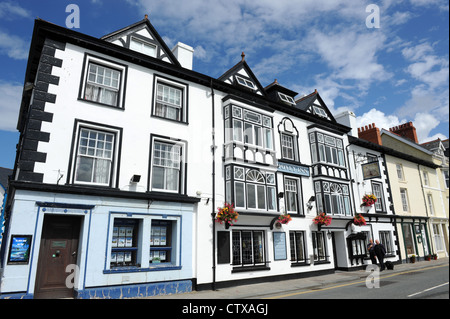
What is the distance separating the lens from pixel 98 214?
10320 millimetres

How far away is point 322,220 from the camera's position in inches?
663

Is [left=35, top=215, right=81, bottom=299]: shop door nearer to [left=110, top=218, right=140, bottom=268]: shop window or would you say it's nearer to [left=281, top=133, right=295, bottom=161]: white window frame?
[left=110, top=218, right=140, bottom=268]: shop window

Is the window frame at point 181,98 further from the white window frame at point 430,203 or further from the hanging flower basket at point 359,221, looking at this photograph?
the white window frame at point 430,203

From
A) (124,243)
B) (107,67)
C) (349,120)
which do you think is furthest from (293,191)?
(107,67)

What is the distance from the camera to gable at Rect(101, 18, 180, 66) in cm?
1285

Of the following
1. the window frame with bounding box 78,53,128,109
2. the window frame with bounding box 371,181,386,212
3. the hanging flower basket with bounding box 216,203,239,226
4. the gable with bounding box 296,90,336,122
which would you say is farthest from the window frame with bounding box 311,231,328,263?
the window frame with bounding box 78,53,128,109

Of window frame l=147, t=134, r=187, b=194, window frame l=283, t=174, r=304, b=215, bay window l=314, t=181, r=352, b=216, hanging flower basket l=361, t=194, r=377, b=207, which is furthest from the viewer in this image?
hanging flower basket l=361, t=194, r=377, b=207

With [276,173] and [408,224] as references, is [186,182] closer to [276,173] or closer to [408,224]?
[276,173]

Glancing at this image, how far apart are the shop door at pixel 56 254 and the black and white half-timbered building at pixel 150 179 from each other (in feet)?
0.12

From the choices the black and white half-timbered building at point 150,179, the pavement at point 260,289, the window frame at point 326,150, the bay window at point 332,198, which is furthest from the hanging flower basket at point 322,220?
the window frame at point 326,150

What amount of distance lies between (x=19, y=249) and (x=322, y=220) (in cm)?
1469

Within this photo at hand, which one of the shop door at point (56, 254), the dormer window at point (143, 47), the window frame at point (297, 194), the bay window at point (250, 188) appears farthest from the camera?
the window frame at point (297, 194)

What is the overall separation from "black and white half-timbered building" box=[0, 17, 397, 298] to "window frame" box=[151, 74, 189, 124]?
6 cm

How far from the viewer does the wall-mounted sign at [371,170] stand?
774 inches
